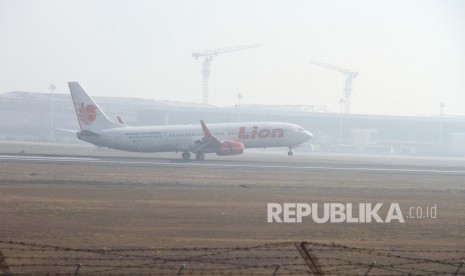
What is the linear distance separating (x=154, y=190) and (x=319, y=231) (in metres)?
19.0

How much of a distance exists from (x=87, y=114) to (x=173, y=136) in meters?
9.37

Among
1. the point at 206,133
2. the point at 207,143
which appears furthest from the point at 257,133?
the point at 206,133

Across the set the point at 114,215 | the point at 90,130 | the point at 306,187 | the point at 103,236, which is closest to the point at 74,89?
the point at 90,130

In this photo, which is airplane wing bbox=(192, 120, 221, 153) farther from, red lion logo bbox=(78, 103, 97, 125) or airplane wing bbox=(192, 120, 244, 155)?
red lion logo bbox=(78, 103, 97, 125)

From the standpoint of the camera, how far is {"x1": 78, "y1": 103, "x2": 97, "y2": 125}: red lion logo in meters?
95.2

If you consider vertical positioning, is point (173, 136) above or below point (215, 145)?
above

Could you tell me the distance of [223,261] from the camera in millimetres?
26734

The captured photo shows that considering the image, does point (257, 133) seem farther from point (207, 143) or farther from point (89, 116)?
point (89, 116)

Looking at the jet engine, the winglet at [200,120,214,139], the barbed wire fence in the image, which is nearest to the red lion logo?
the winglet at [200,120,214,139]

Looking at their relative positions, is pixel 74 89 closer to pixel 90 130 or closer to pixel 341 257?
pixel 90 130

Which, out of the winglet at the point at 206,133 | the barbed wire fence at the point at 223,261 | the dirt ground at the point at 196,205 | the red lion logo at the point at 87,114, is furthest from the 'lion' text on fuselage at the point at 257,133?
the barbed wire fence at the point at 223,261

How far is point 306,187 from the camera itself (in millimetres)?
58594

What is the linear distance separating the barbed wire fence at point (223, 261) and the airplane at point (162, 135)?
65.0 meters

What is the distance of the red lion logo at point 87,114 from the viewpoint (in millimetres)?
95250
